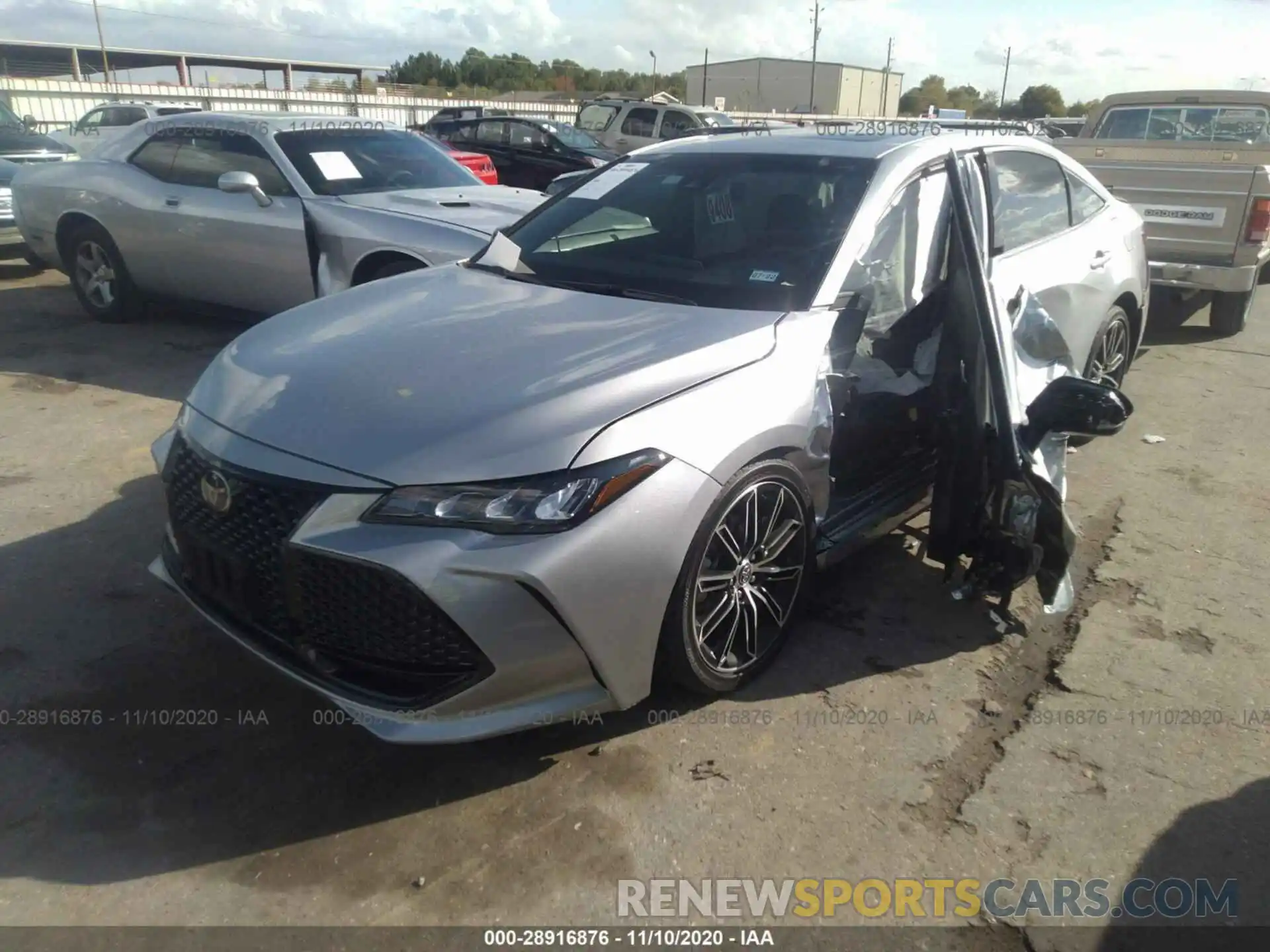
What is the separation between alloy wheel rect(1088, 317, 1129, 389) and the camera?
520 cm

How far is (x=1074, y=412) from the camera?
10.8 ft

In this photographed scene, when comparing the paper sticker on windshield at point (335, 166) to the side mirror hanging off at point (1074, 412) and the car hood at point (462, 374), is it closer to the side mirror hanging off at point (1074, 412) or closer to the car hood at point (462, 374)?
the car hood at point (462, 374)

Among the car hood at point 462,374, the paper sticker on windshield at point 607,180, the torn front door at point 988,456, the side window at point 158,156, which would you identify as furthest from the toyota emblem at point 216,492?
the side window at point 158,156

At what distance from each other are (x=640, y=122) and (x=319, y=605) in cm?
1909

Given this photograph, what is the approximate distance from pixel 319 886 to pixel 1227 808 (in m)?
2.47

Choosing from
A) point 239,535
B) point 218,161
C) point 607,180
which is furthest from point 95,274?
point 239,535

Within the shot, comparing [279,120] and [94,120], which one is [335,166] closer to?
[279,120]

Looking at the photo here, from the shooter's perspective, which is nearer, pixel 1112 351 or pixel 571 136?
pixel 1112 351

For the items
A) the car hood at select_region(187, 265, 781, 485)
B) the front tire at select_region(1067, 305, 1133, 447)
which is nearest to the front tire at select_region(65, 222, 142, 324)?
the car hood at select_region(187, 265, 781, 485)

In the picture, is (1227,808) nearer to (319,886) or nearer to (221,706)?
(319,886)

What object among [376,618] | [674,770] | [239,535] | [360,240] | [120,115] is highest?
[120,115]

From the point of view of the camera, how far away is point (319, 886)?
2424 mm

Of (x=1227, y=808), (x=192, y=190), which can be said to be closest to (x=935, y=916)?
(x=1227, y=808)

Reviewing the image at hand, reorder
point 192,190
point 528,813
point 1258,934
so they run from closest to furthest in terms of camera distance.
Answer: point 1258,934 → point 528,813 → point 192,190
